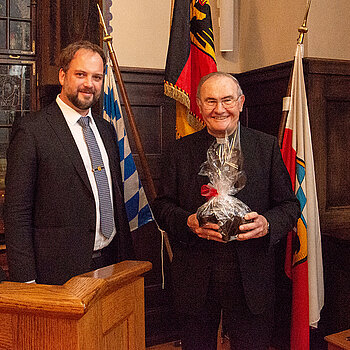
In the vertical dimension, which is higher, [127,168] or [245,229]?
[127,168]

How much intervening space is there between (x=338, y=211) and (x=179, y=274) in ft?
5.00

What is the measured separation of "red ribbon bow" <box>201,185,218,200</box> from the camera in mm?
1834

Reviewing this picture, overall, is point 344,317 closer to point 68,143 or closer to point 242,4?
point 68,143

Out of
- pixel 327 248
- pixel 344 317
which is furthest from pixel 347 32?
pixel 344 317

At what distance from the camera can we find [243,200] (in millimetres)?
1966

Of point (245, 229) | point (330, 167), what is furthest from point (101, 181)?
point (330, 167)

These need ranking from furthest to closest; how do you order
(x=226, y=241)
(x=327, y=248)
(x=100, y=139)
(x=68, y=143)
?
(x=327, y=248) → (x=100, y=139) → (x=68, y=143) → (x=226, y=241)

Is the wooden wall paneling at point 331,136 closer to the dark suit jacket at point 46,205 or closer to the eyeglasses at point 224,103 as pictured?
the eyeglasses at point 224,103

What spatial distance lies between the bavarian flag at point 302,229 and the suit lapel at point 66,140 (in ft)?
4.02

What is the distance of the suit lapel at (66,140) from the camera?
2.16 metres

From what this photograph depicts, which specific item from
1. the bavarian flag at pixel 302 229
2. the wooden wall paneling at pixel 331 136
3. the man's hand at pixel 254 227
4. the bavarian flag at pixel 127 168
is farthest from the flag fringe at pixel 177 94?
the man's hand at pixel 254 227

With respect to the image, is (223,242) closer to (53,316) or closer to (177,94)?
(53,316)

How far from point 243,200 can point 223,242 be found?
20cm

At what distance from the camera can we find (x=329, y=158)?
121 inches
